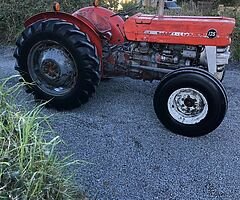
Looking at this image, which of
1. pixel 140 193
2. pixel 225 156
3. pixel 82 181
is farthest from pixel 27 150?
pixel 225 156

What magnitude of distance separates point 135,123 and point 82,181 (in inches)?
47.5

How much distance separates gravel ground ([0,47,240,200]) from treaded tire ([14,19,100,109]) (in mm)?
186

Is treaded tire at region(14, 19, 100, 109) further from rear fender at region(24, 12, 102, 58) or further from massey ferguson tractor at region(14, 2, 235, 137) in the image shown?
rear fender at region(24, 12, 102, 58)

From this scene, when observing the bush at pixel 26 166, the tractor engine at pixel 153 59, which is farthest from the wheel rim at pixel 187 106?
the bush at pixel 26 166

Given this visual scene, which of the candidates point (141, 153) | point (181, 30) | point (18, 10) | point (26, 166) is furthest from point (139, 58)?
point (18, 10)

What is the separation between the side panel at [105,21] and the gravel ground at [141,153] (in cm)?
76

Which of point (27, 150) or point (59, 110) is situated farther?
point (59, 110)

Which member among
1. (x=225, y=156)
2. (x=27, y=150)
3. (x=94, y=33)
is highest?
(x=94, y=33)

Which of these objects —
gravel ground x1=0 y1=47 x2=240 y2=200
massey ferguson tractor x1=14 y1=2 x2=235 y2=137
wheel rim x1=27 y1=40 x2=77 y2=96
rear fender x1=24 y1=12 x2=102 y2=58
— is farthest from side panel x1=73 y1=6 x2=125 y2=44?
gravel ground x1=0 y1=47 x2=240 y2=200

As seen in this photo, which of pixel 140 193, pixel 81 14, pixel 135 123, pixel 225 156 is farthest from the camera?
pixel 81 14

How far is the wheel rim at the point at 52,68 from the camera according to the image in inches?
157

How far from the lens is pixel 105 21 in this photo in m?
4.31

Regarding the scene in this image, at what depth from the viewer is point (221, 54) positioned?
12.3 feet

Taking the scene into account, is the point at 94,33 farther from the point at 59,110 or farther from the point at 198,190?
the point at 198,190
